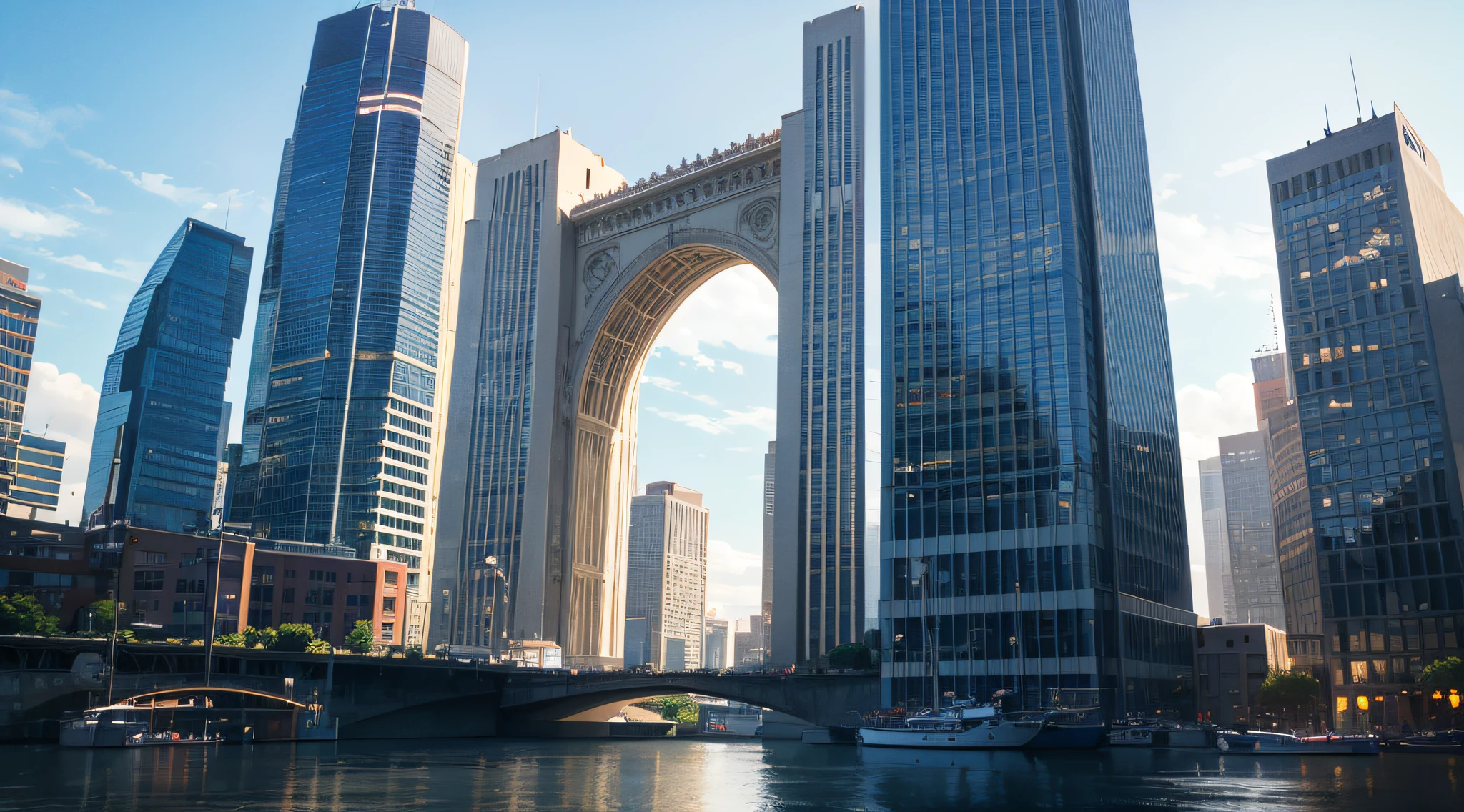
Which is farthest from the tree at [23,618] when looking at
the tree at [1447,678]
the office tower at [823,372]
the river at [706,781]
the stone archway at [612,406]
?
the tree at [1447,678]

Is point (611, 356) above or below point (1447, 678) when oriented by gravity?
above

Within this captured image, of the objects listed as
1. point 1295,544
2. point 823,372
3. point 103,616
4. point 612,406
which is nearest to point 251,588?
point 103,616

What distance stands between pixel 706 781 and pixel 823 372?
230ft

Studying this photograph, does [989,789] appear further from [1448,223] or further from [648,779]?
[1448,223]

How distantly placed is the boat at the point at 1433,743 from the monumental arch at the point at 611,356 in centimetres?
5155

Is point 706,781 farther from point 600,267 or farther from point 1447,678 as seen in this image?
point 600,267

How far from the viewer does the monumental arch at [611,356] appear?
12381 cm

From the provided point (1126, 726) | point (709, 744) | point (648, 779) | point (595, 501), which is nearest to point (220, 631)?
point (595, 501)

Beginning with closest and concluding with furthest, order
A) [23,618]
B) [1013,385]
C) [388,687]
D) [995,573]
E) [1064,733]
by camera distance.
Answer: [1064,733]
[995,573]
[23,618]
[1013,385]
[388,687]

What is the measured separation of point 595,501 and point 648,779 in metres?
90.0

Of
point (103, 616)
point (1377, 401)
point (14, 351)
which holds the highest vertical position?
point (14, 351)

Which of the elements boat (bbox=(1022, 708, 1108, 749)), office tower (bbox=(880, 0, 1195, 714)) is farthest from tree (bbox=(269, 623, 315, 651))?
boat (bbox=(1022, 708, 1108, 749))

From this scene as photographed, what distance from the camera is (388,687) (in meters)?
108

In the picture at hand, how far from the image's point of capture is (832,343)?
126 meters
